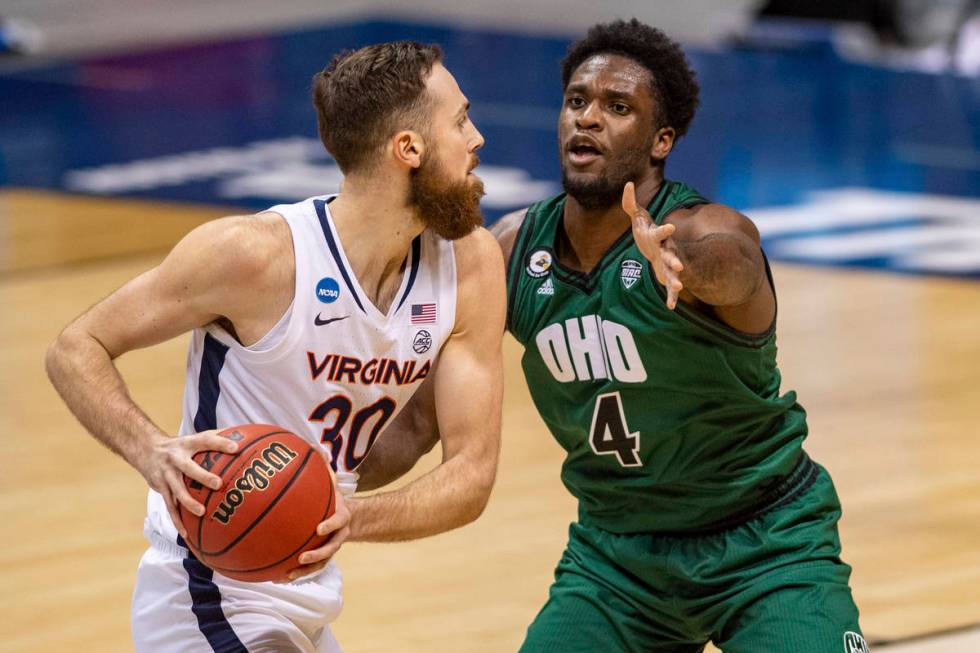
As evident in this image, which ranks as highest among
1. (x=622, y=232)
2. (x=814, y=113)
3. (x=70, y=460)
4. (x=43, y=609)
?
(x=814, y=113)

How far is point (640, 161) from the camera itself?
491 centimetres

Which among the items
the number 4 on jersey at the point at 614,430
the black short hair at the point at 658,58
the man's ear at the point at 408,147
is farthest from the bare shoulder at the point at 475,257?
the black short hair at the point at 658,58

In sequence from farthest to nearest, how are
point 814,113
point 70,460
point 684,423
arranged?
1. point 814,113
2. point 70,460
3. point 684,423

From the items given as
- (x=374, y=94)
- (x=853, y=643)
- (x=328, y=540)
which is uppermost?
(x=374, y=94)

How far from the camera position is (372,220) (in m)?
4.45

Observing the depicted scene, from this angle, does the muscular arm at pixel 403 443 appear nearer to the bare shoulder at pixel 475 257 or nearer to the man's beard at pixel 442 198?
the bare shoulder at pixel 475 257

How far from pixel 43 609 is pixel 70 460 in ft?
5.60

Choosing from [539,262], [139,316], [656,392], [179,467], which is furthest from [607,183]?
[179,467]

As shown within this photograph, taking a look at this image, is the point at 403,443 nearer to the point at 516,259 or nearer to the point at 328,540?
the point at 516,259

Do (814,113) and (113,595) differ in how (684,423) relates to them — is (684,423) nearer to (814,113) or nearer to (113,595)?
(113,595)

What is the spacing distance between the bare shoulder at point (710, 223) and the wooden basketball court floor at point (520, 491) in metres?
2.11

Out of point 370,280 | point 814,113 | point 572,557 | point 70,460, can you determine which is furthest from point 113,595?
point 814,113

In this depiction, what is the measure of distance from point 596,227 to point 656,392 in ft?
1.54

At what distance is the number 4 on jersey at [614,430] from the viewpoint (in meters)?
4.91
